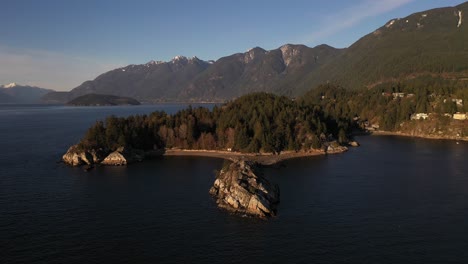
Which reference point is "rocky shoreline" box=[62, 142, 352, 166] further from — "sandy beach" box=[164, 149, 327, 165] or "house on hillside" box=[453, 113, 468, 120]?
"house on hillside" box=[453, 113, 468, 120]

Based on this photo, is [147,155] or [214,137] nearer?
[147,155]

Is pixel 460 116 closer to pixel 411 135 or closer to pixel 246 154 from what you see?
pixel 411 135

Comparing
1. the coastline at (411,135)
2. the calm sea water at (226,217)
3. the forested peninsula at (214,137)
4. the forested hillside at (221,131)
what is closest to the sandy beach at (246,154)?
the forested peninsula at (214,137)

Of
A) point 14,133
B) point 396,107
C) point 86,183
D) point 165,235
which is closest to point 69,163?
point 86,183

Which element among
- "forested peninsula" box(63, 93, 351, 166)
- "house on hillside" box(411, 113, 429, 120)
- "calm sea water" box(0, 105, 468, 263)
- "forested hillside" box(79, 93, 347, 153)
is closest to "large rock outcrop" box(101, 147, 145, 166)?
"forested peninsula" box(63, 93, 351, 166)

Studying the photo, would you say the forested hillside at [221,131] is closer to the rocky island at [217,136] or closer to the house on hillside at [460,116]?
the rocky island at [217,136]

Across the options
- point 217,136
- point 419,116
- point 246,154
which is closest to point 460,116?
point 419,116
